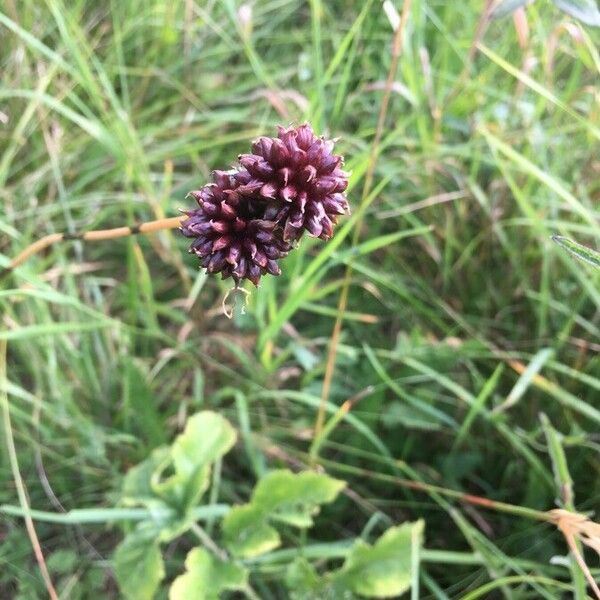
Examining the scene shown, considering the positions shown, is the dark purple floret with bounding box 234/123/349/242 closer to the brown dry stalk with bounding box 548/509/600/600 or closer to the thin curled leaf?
the thin curled leaf

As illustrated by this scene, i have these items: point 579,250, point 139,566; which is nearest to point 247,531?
point 139,566

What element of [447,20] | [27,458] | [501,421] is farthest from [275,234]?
[447,20]

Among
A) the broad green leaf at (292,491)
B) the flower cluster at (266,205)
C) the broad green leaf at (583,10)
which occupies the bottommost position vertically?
the broad green leaf at (292,491)

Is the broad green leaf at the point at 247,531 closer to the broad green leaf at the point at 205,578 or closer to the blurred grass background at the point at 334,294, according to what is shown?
the broad green leaf at the point at 205,578

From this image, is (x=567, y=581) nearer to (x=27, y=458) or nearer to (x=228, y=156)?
(x=27, y=458)

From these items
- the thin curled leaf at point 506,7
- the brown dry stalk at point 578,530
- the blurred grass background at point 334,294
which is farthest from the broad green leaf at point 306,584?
the thin curled leaf at point 506,7

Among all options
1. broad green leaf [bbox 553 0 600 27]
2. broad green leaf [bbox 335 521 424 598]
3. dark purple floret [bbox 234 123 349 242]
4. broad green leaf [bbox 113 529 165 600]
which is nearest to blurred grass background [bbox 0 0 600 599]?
broad green leaf [bbox 335 521 424 598]
